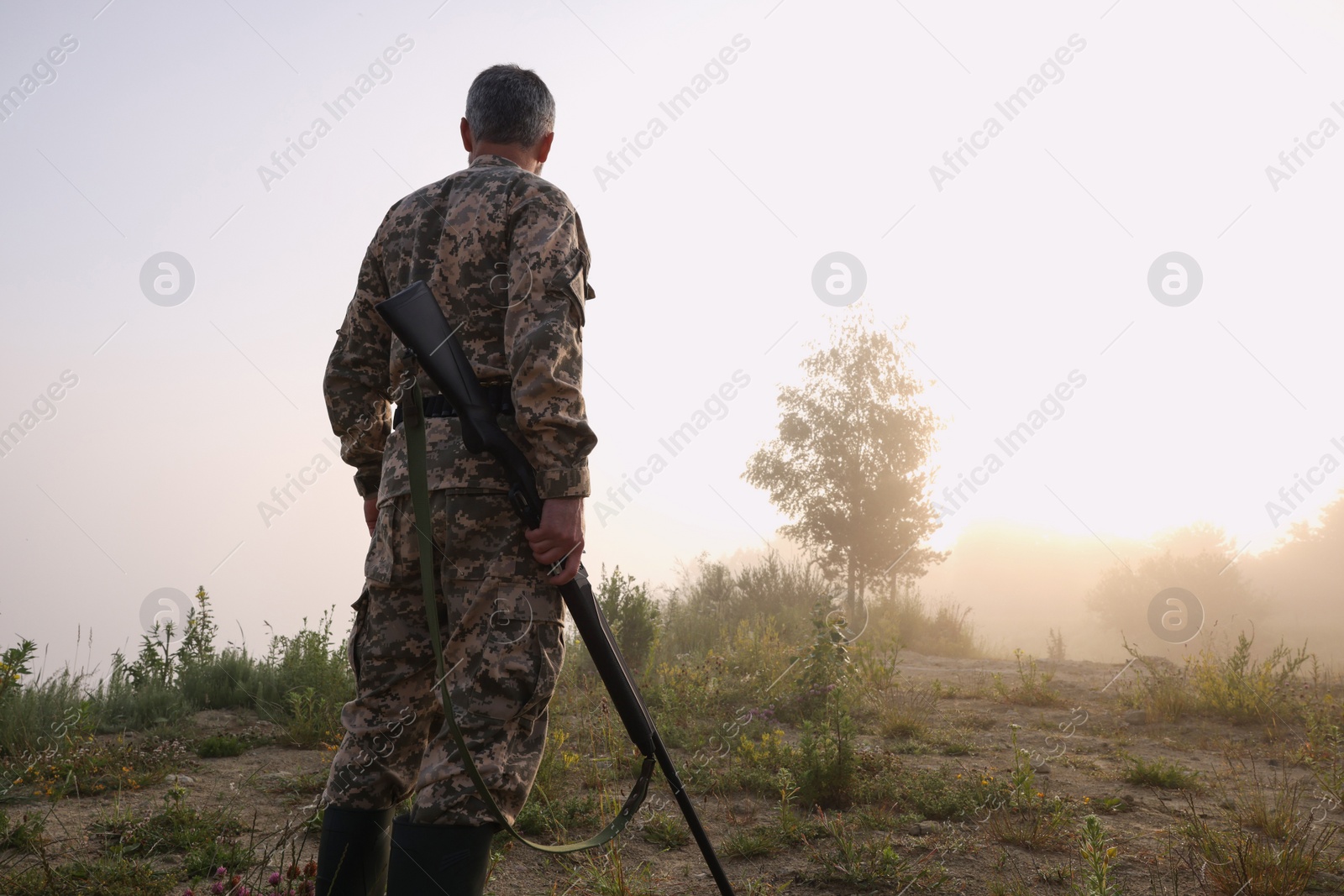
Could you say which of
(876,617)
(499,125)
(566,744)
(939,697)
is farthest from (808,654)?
(876,617)

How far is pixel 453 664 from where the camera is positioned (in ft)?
5.87

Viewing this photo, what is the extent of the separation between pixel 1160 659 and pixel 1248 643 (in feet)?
7.47

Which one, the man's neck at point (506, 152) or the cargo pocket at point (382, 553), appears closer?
the cargo pocket at point (382, 553)

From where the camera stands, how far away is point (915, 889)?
278cm

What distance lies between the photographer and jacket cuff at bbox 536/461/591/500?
1807 mm

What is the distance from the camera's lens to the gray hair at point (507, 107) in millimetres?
2188

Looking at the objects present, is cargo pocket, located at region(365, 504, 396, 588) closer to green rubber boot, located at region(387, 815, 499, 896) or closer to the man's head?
green rubber boot, located at region(387, 815, 499, 896)

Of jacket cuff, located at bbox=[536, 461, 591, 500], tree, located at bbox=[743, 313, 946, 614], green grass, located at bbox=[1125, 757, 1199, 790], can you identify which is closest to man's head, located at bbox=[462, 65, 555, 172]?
jacket cuff, located at bbox=[536, 461, 591, 500]

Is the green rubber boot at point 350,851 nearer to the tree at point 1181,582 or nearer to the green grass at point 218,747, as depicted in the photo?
the green grass at point 218,747

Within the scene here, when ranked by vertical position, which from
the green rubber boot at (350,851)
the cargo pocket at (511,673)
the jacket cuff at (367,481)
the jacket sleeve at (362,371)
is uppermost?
the jacket sleeve at (362,371)

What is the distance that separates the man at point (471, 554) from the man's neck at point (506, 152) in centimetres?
2

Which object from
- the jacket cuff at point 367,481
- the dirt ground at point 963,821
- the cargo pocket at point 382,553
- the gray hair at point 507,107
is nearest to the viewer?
the cargo pocket at point 382,553

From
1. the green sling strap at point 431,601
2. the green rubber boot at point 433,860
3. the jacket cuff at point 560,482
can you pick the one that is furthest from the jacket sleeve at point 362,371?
the green rubber boot at point 433,860

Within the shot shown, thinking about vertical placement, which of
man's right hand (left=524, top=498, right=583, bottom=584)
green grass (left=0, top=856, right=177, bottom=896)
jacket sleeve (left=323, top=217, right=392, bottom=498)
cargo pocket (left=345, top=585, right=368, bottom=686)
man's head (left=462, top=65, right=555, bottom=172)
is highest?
man's head (left=462, top=65, right=555, bottom=172)
